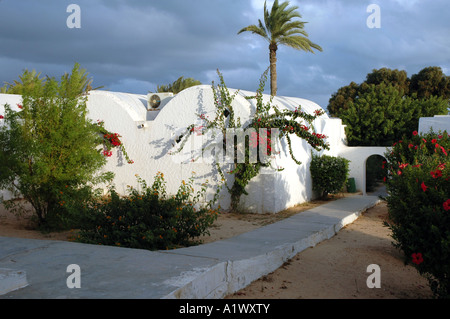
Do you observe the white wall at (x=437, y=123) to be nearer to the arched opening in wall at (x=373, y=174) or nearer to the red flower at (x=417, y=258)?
the arched opening in wall at (x=373, y=174)

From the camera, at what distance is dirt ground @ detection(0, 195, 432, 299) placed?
4828 mm

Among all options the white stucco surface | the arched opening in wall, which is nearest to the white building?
the white stucco surface

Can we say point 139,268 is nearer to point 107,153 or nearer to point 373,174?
point 107,153

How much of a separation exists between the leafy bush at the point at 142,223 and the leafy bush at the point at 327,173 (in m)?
6.77

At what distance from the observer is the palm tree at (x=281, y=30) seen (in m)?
20.2

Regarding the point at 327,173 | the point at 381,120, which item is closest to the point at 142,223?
the point at 327,173

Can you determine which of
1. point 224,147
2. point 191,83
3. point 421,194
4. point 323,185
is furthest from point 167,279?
point 191,83

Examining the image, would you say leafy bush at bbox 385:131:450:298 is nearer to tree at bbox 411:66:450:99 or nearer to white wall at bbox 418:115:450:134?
white wall at bbox 418:115:450:134

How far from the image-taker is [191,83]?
26.3 metres

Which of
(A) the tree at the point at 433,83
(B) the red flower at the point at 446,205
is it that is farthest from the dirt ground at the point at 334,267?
(A) the tree at the point at 433,83

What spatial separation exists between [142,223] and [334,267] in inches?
114

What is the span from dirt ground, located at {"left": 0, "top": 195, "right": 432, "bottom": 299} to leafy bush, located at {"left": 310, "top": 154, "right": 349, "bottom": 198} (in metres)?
3.12

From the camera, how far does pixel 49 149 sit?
7.68 metres

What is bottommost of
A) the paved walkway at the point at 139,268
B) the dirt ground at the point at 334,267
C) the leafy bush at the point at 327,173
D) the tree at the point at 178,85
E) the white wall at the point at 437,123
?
the dirt ground at the point at 334,267
